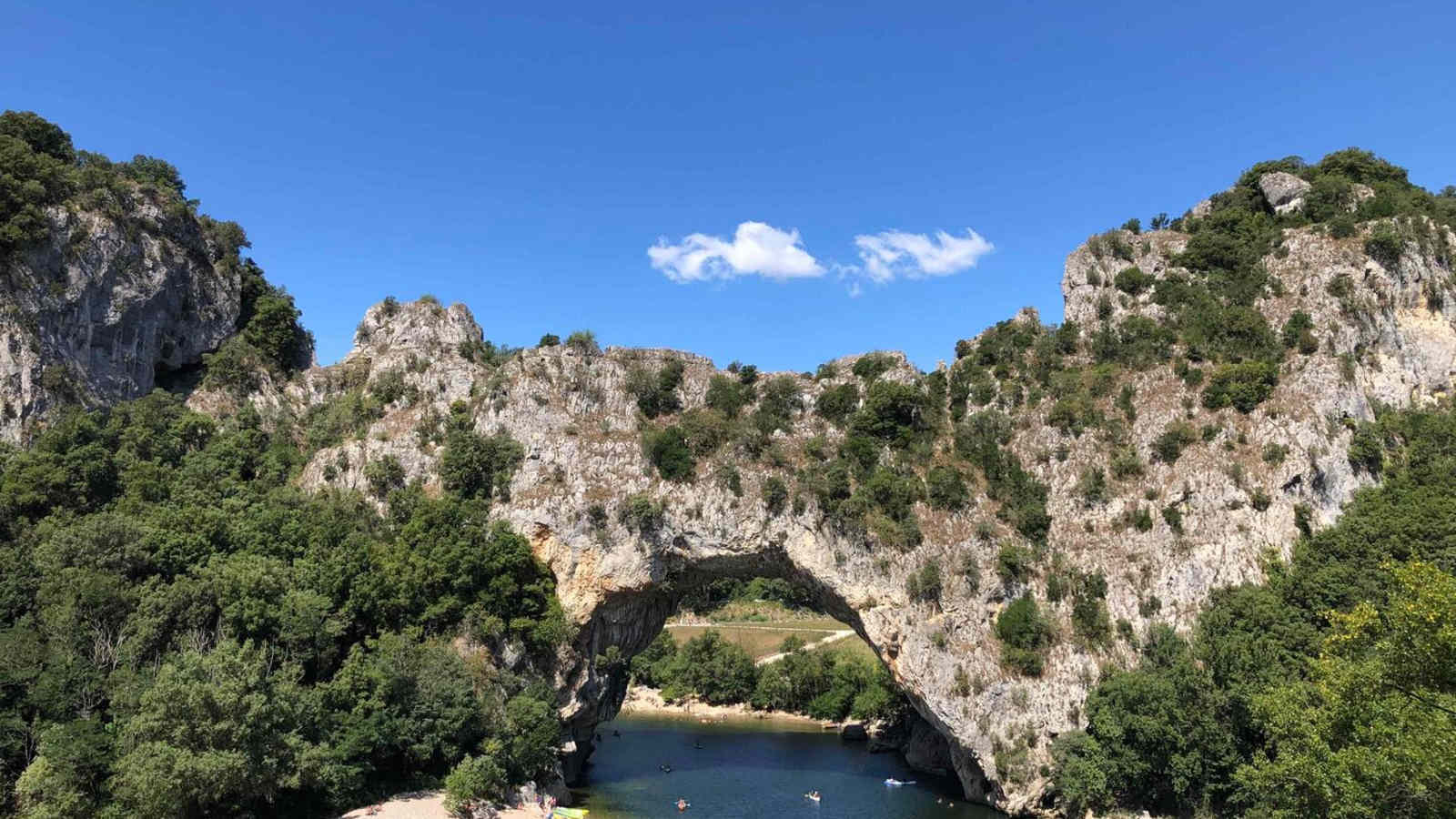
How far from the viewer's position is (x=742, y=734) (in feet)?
248

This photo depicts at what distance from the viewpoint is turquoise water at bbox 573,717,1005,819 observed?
4575cm

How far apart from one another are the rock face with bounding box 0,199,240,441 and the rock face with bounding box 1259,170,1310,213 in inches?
3289

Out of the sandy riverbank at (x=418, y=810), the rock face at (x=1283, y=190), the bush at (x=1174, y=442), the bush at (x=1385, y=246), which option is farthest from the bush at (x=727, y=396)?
the rock face at (x=1283, y=190)

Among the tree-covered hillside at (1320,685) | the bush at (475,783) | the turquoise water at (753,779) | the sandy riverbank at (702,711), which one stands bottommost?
the sandy riverbank at (702,711)

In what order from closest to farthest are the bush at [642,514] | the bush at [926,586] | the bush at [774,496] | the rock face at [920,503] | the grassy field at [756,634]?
1. the rock face at [920,503]
2. the bush at [926,586]
3. the bush at [642,514]
4. the bush at [774,496]
5. the grassy field at [756,634]

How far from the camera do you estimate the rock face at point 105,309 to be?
48.8 m

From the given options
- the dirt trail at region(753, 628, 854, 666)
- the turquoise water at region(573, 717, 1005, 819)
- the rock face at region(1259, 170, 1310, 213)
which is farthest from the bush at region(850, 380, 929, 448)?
the dirt trail at region(753, 628, 854, 666)

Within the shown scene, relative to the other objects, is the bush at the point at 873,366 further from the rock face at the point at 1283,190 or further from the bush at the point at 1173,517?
the rock face at the point at 1283,190

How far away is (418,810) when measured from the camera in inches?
1518

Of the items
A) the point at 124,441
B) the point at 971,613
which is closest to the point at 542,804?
the point at 971,613

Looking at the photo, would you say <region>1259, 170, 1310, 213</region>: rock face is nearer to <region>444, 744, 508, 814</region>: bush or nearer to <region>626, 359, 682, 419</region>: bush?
<region>626, 359, 682, 419</region>: bush

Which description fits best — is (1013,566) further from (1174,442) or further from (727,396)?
(727,396)

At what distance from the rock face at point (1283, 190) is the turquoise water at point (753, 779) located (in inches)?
1939

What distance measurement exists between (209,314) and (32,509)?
2512 centimetres
